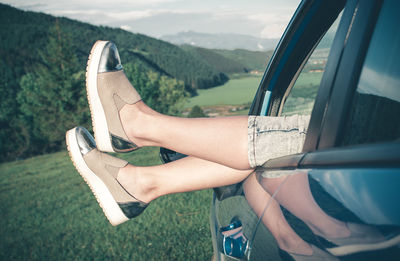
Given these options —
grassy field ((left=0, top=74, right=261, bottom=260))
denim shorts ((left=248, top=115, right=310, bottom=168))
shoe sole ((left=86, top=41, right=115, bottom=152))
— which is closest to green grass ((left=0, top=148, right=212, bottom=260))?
grassy field ((left=0, top=74, right=261, bottom=260))

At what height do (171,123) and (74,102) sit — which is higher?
(171,123)

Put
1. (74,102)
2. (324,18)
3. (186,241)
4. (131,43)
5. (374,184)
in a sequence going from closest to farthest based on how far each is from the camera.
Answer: (374,184)
(324,18)
(186,241)
(74,102)
(131,43)

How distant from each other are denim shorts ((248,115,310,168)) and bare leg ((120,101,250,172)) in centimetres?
4

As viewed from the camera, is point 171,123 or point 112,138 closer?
point 171,123

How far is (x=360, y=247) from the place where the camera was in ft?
1.78

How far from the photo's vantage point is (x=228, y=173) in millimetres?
1301

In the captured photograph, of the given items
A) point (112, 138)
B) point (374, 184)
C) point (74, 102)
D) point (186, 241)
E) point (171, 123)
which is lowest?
point (74, 102)

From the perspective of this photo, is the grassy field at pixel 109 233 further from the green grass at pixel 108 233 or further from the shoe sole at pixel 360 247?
the shoe sole at pixel 360 247

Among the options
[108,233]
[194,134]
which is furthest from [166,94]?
[194,134]

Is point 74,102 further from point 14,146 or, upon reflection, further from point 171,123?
point 171,123

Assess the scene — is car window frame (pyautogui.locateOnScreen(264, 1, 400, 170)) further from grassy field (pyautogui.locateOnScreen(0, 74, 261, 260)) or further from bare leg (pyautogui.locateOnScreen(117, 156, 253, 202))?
grassy field (pyautogui.locateOnScreen(0, 74, 261, 260))

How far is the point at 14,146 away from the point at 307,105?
42.3 meters

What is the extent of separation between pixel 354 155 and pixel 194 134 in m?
0.77

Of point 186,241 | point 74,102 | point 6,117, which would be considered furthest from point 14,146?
point 186,241
